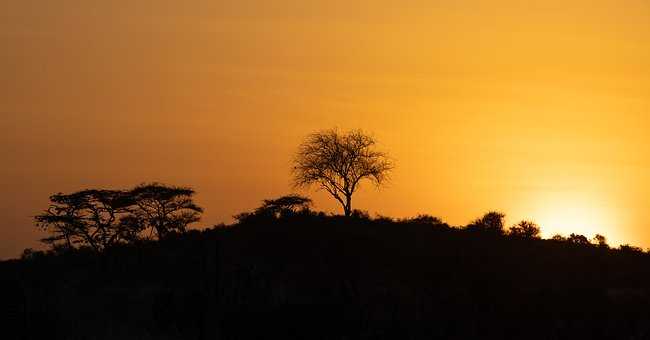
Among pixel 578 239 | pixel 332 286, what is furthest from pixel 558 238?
pixel 332 286

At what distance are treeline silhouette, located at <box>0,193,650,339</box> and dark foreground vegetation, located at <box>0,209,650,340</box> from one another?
0.10 meters

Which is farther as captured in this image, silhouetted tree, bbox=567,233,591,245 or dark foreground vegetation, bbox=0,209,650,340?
silhouetted tree, bbox=567,233,591,245

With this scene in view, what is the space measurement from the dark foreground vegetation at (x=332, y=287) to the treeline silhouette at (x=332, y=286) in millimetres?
102

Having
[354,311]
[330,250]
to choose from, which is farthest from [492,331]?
[330,250]

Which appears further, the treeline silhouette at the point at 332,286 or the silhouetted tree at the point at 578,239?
the silhouetted tree at the point at 578,239

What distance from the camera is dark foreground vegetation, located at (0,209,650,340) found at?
6053cm

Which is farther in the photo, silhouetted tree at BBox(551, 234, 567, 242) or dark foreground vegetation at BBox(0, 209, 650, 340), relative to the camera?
silhouetted tree at BBox(551, 234, 567, 242)

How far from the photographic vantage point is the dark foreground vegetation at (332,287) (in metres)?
60.5

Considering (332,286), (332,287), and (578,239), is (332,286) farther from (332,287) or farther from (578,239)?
(578,239)

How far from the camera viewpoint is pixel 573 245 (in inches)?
3209

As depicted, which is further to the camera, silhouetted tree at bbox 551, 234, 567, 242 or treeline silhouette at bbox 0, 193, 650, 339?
silhouetted tree at bbox 551, 234, 567, 242

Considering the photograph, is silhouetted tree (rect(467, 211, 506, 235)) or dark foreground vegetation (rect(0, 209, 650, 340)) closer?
dark foreground vegetation (rect(0, 209, 650, 340))

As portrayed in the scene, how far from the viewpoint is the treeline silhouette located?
60562 millimetres

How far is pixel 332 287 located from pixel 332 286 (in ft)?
0.44
